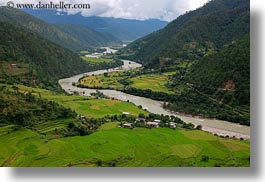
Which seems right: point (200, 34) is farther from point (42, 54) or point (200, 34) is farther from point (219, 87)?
point (219, 87)

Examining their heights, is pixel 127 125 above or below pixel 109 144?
above

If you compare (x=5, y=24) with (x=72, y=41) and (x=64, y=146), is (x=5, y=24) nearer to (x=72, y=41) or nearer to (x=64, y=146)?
(x=72, y=41)

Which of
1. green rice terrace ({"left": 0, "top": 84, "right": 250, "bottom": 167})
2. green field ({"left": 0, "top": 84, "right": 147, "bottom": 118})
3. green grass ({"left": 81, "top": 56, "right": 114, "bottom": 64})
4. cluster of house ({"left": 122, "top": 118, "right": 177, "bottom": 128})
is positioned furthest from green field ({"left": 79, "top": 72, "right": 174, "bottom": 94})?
green rice terrace ({"left": 0, "top": 84, "right": 250, "bottom": 167})

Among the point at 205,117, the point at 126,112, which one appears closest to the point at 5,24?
the point at 126,112

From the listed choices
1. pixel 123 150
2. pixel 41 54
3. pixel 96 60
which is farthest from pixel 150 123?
pixel 96 60

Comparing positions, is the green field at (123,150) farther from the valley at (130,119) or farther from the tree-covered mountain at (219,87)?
the tree-covered mountain at (219,87)

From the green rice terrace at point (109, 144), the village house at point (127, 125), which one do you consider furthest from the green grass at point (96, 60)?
the village house at point (127, 125)
